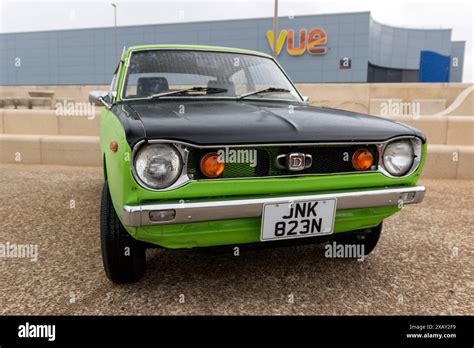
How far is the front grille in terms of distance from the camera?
1894mm

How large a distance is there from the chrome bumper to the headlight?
115mm

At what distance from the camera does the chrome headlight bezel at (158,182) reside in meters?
1.78

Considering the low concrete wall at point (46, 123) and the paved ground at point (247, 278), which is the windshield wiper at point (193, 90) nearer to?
the paved ground at point (247, 278)

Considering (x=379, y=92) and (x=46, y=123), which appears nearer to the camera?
(x=46, y=123)

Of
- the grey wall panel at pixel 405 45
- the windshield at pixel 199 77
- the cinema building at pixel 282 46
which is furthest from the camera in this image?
the grey wall panel at pixel 405 45

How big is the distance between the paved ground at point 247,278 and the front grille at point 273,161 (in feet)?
1.57
